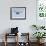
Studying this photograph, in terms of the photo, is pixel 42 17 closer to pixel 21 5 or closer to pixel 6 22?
pixel 21 5

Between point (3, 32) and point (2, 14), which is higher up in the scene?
point (2, 14)

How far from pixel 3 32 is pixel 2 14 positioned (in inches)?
28.0

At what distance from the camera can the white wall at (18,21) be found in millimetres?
6184

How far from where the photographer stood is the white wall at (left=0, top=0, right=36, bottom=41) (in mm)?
6184

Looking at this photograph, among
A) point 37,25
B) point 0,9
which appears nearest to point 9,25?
point 0,9

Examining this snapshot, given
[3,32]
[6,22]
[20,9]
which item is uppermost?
[20,9]

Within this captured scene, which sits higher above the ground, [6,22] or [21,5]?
[21,5]

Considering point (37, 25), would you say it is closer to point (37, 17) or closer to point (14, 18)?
point (37, 17)

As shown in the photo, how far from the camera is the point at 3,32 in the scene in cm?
625

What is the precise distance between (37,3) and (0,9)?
4.83ft

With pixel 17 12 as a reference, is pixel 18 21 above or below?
below

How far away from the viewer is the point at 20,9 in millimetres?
6184

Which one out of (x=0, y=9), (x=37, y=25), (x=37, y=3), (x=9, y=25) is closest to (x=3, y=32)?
(x=9, y=25)

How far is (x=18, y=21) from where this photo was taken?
20.5 ft
